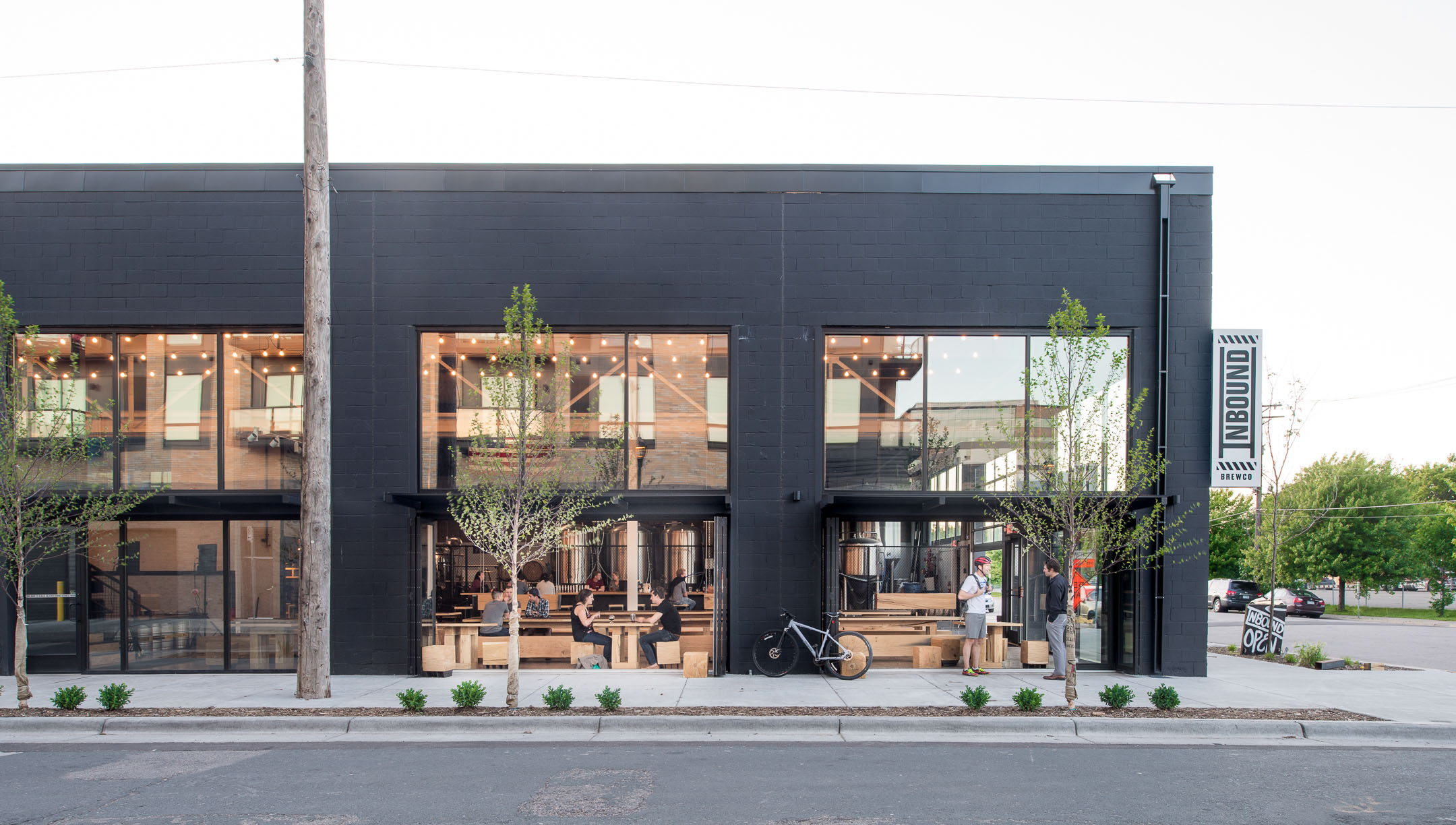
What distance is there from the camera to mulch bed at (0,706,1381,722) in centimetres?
988

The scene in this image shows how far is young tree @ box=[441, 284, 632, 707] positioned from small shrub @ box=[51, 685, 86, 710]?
4.41m

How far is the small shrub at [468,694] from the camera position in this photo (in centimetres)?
990

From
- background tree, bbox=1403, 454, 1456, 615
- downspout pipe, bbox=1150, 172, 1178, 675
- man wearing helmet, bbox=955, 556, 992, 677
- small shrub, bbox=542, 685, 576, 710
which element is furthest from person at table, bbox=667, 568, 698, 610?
background tree, bbox=1403, 454, 1456, 615

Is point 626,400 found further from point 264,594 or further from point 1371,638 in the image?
point 1371,638

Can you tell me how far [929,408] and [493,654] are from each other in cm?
757

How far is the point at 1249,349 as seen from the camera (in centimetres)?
1313

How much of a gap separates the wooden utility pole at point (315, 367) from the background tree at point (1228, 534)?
52952 mm

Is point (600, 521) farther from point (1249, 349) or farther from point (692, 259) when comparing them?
point (1249, 349)

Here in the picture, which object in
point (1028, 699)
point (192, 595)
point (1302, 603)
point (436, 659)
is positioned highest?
point (192, 595)

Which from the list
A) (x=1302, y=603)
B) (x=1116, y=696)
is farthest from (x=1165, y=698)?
(x=1302, y=603)

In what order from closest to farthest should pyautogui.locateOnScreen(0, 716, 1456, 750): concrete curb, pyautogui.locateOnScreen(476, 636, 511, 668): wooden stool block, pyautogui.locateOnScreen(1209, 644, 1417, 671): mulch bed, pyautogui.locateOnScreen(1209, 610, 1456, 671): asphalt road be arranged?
1. pyautogui.locateOnScreen(0, 716, 1456, 750): concrete curb
2. pyautogui.locateOnScreen(476, 636, 511, 668): wooden stool block
3. pyautogui.locateOnScreen(1209, 644, 1417, 671): mulch bed
4. pyautogui.locateOnScreen(1209, 610, 1456, 671): asphalt road

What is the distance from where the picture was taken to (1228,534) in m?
54.6

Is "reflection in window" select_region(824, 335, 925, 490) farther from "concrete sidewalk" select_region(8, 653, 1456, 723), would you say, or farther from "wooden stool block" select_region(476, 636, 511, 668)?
"wooden stool block" select_region(476, 636, 511, 668)

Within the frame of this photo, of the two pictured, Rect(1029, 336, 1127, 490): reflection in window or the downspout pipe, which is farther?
the downspout pipe
